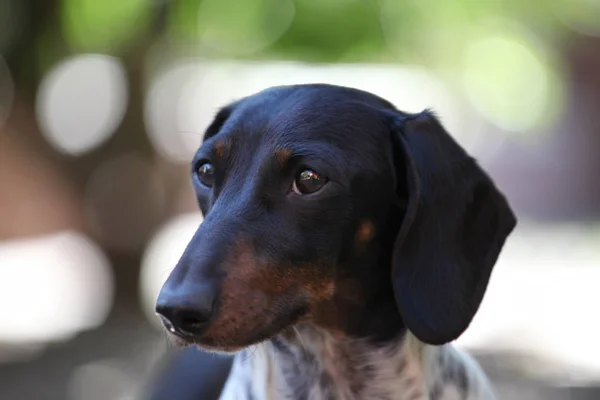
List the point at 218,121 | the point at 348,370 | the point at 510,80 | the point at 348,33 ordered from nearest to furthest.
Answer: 1. the point at 348,370
2. the point at 218,121
3. the point at 348,33
4. the point at 510,80

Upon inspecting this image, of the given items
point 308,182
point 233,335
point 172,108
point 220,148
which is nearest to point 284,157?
point 308,182

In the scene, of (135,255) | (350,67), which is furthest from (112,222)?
(350,67)

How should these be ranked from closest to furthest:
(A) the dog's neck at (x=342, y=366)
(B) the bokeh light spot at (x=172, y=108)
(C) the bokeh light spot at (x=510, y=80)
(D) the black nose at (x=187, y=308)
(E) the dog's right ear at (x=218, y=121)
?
(D) the black nose at (x=187, y=308) → (A) the dog's neck at (x=342, y=366) → (E) the dog's right ear at (x=218, y=121) → (B) the bokeh light spot at (x=172, y=108) → (C) the bokeh light spot at (x=510, y=80)

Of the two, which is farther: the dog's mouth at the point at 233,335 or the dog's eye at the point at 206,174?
the dog's eye at the point at 206,174

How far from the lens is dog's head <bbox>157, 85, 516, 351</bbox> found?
271 cm

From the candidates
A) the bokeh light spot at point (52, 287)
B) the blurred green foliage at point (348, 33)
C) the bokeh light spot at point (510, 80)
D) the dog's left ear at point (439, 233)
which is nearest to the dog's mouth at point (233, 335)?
the dog's left ear at point (439, 233)

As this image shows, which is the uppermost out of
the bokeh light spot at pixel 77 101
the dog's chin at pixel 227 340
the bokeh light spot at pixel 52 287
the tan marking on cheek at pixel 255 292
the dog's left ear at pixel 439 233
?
the dog's left ear at pixel 439 233

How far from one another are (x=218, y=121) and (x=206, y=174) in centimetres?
35

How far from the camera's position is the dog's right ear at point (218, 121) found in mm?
3284

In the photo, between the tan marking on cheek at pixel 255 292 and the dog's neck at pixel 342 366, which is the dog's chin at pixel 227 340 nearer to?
the tan marking on cheek at pixel 255 292

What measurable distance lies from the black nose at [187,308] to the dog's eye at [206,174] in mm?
515

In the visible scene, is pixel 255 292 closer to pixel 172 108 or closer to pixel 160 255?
pixel 160 255

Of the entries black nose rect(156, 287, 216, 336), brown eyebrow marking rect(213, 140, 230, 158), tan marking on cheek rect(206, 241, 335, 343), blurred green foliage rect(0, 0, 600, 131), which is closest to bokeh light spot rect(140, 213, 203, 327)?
blurred green foliage rect(0, 0, 600, 131)

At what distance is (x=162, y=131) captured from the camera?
1116 cm
